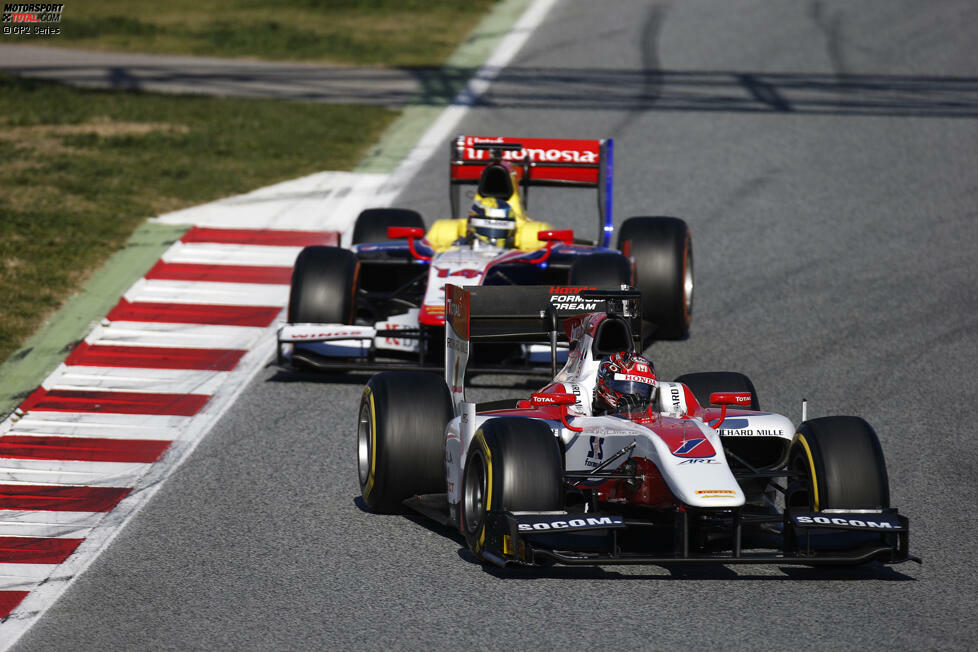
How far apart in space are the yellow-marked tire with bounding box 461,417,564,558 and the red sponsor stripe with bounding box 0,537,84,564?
263 centimetres

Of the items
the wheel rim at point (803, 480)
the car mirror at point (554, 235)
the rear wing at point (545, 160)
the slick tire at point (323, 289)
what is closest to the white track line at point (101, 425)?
the slick tire at point (323, 289)

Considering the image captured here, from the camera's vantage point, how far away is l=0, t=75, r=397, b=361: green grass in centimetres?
1628

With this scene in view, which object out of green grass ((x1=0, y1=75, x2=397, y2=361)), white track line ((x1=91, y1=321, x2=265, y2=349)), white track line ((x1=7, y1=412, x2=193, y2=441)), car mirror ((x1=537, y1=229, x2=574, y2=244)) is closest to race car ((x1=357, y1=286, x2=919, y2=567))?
white track line ((x1=7, y1=412, x2=193, y2=441))

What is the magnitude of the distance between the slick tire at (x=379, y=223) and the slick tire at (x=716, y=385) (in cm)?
568

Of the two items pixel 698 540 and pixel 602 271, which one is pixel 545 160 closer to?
pixel 602 271

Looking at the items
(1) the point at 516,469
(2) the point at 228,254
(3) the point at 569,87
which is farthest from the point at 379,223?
(3) the point at 569,87

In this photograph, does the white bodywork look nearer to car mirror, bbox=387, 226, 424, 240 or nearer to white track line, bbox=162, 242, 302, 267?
car mirror, bbox=387, 226, 424, 240

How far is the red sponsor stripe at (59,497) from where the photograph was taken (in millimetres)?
10273

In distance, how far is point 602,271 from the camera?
1309 centimetres

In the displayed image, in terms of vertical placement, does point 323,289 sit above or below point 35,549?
above

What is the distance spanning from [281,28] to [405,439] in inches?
827

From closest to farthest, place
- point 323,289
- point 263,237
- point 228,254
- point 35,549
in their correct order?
point 35,549
point 323,289
point 228,254
point 263,237

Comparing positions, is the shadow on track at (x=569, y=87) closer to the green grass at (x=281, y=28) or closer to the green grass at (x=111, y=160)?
the green grass at (x=111, y=160)

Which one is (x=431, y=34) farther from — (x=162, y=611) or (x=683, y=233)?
(x=162, y=611)
